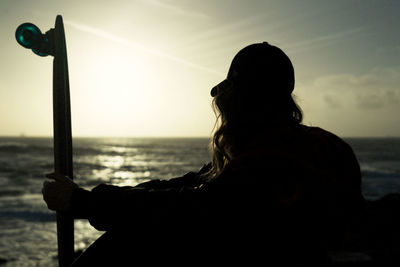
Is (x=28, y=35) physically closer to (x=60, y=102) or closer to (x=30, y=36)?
(x=30, y=36)

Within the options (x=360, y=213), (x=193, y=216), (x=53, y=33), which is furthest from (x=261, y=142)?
(x=53, y=33)

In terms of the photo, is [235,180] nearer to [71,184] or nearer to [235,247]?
[235,247]

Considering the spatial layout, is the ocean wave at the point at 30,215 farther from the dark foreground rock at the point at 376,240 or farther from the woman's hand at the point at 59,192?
the woman's hand at the point at 59,192

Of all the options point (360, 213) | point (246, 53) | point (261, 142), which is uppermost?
point (246, 53)

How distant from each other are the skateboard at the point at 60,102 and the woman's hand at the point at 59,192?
0.29m

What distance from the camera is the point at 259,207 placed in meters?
1.30

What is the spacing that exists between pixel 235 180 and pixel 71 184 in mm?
840

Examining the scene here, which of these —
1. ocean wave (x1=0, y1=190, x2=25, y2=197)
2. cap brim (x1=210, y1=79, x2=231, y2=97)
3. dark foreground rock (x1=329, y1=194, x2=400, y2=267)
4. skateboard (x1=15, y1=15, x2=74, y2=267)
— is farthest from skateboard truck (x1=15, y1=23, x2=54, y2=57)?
ocean wave (x1=0, y1=190, x2=25, y2=197)

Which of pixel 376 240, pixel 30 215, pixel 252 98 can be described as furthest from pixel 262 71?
pixel 30 215

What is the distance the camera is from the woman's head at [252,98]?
1.54 meters

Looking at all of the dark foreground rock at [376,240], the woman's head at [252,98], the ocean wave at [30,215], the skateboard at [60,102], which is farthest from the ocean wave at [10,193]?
the woman's head at [252,98]

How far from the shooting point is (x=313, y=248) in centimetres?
139

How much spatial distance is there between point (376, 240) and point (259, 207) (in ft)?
31.9

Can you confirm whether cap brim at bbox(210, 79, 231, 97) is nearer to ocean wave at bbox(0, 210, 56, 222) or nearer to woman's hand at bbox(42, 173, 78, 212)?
woman's hand at bbox(42, 173, 78, 212)
